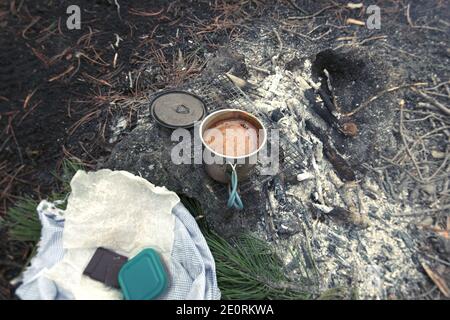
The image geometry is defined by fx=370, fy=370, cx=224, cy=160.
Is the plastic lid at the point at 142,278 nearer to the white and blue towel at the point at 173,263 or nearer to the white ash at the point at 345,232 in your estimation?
the white and blue towel at the point at 173,263

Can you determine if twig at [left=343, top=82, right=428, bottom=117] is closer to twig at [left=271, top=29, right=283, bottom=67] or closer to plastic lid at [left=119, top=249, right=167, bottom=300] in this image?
twig at [left=271, top=29, right=283, bottom=67]

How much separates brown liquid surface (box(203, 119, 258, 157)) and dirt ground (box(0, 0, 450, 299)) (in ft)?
2.22

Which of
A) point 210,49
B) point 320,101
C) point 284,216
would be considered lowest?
point 284,216

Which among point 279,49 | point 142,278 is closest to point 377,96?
point 279,49

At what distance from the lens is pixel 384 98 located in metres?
2.56

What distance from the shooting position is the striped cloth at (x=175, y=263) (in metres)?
1.73

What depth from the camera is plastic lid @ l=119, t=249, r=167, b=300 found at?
1.75 m

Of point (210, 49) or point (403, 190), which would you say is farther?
point (210, 49)

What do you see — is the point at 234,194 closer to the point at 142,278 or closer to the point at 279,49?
the point at 142,278

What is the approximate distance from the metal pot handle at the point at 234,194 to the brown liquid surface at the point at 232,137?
10 centimetres

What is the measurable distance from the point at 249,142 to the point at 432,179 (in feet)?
3.81

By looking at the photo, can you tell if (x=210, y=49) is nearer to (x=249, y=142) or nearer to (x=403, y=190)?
(x=249, y=142)
